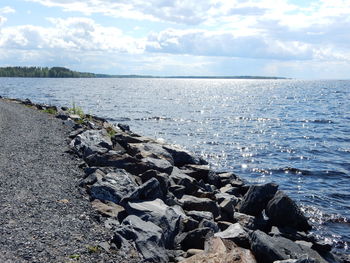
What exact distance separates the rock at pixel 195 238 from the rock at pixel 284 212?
11.5 ft

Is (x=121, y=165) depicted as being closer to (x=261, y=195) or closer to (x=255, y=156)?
(x=261, y=195)

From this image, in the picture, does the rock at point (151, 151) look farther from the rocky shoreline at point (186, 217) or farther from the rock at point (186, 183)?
the rock at point (186, 183)

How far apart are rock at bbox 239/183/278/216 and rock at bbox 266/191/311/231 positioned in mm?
588

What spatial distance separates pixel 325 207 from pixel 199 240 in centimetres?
965

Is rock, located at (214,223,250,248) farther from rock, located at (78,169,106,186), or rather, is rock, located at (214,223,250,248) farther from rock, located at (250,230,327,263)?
rock, located at (78,169,106,186)

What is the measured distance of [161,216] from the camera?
990 cm

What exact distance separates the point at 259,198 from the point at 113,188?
5.06 meters

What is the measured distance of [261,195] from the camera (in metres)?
13.6

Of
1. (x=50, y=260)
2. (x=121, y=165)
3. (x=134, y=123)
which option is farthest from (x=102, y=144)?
(x=134, y=123)

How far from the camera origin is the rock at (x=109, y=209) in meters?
10.3

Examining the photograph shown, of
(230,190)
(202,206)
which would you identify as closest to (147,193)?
(202,206)

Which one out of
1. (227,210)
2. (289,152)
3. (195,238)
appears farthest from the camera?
(289,152)

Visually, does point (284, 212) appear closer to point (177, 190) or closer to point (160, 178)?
point (177, 190)

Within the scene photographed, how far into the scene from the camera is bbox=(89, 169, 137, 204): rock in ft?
37.3
